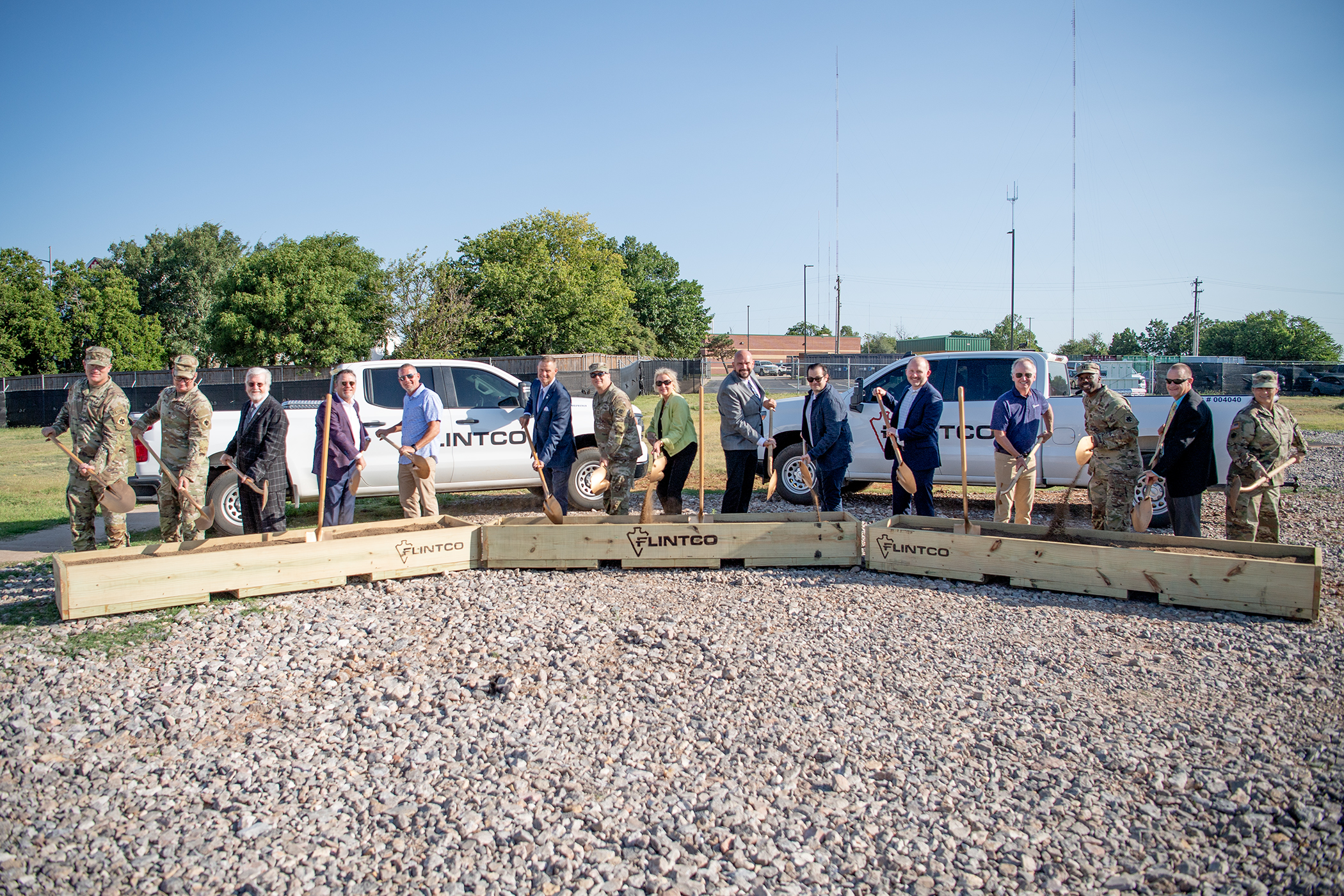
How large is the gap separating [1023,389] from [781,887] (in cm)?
555

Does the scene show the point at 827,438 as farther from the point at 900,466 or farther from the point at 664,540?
the point at 664,540

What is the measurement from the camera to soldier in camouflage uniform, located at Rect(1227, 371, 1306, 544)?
6336mm

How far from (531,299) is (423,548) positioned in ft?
125

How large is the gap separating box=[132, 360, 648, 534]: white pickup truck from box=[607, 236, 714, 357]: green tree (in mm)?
57155

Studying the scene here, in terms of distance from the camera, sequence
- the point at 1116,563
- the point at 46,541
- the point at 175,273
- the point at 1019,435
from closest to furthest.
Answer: the point at 1116,563 → the point at 1019,435 → the point at 46,541 → the point at 175,273

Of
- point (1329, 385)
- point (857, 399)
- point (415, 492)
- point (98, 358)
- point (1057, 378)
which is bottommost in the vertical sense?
point (415, 492)

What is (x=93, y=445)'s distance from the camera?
6594 mm

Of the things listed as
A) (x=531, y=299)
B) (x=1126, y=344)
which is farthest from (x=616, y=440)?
(x=1126, y=344)

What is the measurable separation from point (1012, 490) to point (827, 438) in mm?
1821

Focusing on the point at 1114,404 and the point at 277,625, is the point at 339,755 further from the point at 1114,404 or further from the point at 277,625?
the point at 1114,404

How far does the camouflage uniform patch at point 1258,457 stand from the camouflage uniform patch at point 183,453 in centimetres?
805

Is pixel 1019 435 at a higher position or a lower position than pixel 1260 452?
higher

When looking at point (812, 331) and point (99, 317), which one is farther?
point (812, 331)

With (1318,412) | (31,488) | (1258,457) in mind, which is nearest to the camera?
(1258,457)
